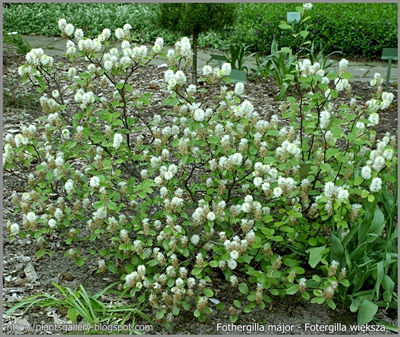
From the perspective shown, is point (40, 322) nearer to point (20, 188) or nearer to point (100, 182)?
point (100, 182)

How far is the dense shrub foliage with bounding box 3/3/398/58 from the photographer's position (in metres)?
7.15

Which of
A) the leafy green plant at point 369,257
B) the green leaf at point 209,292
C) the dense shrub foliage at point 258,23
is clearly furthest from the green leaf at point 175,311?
the dense shrub foliage at point 258,23

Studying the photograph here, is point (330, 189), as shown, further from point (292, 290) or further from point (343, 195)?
point (292, 290)

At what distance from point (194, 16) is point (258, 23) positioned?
3.06 m

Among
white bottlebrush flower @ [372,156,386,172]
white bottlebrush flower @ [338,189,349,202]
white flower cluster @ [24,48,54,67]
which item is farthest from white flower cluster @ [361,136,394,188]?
white flower cluster @ [24,48,54,67]

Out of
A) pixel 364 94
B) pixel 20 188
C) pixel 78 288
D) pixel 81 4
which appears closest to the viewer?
pixel 78 288

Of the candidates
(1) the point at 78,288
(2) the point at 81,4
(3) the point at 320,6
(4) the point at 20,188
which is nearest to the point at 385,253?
(1) the point at 78,288

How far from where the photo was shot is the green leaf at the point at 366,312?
108 inches

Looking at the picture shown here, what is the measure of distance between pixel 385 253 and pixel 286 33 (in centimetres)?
500

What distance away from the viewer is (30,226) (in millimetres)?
2852

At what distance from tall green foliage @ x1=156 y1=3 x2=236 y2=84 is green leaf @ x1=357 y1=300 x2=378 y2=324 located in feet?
9.38

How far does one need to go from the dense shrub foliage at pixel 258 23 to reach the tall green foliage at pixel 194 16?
1.31m

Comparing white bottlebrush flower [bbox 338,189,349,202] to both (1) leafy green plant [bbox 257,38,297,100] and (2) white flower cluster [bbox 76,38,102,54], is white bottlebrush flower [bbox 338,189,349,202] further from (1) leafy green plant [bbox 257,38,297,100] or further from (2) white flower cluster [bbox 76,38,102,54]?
(1) leafy green plant [bbox 257,38,297,100]

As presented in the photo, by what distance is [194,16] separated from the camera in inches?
199
